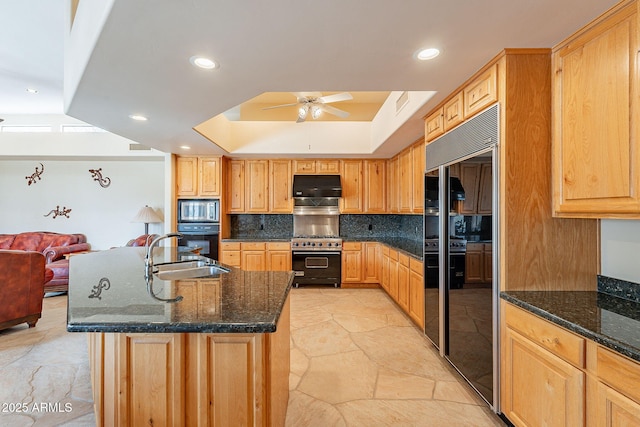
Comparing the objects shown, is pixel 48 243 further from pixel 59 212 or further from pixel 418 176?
pixel 418 176

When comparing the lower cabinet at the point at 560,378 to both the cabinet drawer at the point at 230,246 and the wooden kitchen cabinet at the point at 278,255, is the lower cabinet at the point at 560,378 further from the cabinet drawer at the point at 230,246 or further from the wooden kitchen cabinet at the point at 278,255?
the cabinet drawer at the point at 230,246

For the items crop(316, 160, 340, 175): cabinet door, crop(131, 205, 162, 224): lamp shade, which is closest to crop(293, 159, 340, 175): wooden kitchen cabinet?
crop(316, 160, 340, 175): cabinet door

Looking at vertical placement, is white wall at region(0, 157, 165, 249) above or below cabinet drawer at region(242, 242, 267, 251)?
above

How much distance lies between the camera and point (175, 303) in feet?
4.50

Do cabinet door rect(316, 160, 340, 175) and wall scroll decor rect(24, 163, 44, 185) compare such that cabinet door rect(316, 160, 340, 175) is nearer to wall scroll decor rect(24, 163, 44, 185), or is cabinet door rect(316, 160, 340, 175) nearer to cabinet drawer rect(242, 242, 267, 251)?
cabinet drawer rect(242, 242, 267, 251)

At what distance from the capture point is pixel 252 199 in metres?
5.23

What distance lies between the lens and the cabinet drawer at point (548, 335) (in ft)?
4.16

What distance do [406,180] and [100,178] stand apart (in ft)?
19.8

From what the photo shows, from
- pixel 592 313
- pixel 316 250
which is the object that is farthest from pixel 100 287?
pixel 316 250

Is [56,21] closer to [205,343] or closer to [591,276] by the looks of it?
[205,343]

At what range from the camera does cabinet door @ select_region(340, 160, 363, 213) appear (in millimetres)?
5250

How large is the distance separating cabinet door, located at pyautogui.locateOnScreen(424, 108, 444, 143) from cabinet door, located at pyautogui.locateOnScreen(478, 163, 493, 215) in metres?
0.76

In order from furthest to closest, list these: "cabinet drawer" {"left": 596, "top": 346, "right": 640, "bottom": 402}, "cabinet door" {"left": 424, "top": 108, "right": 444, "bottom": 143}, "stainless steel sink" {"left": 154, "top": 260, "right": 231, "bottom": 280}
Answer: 1. "cabinet door" {"left": 424, "top": 108, "right": 444, "bottom": 143}
2. "stainless steel sink" {"left": 154, "top": 260, "right": 231, "bottom": 280}
3. "cabinet drawer" {"left": 596, "top": 346, "right": 640, "bottom": 402}

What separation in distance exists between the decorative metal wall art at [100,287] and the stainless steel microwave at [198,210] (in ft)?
10.4
